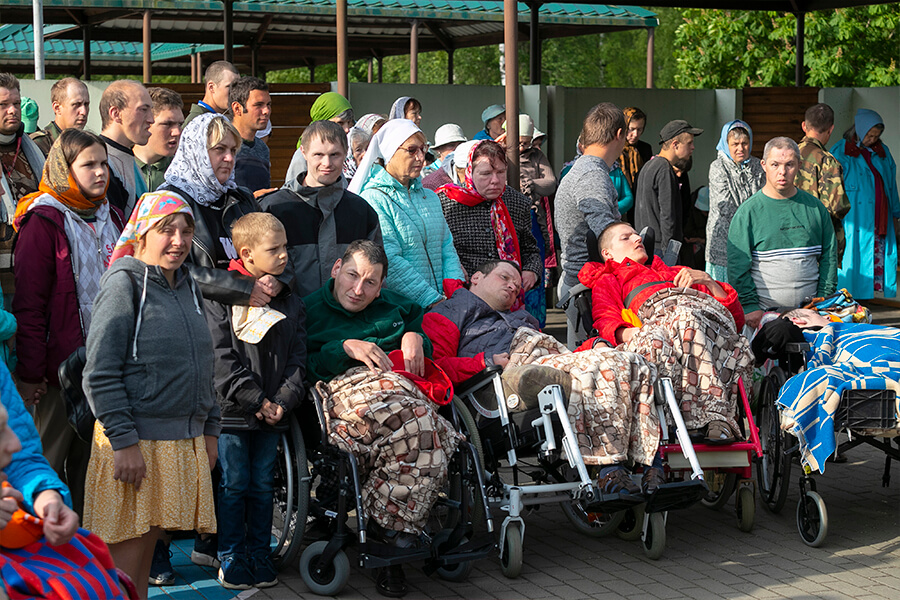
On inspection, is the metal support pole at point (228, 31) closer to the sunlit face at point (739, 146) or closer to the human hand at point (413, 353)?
the sunlit face at point (739, 146)

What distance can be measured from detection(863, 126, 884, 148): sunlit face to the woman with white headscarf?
580cm

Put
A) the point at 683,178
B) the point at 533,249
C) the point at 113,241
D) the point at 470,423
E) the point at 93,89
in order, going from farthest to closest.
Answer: the point at 93,89
the point at 683,178
the point at 533,249
the point at 470,423
the point at 113,241

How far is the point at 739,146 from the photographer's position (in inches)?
331

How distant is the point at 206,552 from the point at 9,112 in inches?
95.2

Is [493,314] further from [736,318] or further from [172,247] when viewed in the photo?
[172,247]

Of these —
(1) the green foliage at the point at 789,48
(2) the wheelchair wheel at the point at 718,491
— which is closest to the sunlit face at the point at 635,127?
(2) the wheelchair wheel at the point at 718,491

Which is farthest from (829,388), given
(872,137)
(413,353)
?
(872,137)

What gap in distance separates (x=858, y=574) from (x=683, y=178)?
15.7ft

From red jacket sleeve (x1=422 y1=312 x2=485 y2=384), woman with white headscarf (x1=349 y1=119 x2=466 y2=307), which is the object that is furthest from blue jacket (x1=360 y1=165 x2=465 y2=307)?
red jacket sleeve (x1=422 y1=312 x2=485 y2=384)

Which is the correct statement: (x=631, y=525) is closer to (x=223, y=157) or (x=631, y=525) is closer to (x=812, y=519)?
(x=812, y=519)

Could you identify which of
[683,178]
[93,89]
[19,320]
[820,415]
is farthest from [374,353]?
[93,89]

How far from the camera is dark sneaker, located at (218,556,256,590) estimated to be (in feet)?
15.1

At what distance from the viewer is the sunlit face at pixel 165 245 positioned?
397 centimetres

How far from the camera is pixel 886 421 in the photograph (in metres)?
5.04
